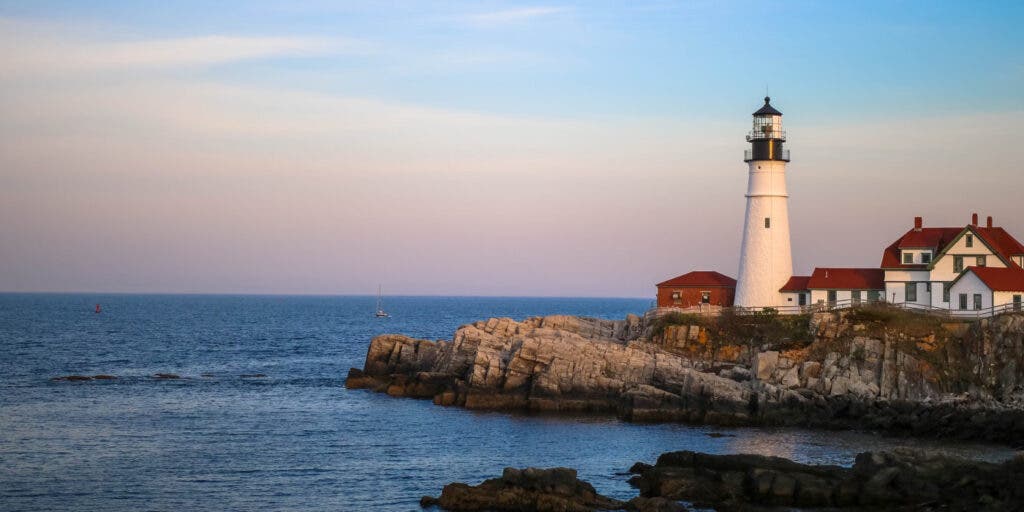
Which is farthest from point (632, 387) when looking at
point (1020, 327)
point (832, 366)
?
point (1020, 327)

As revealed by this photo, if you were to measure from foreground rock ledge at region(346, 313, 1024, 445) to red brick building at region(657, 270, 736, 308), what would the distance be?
6006 millimetres

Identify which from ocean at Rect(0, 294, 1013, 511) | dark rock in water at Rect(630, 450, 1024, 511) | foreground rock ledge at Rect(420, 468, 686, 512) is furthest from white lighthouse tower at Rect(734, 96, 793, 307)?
foreground rock ledge at Rect(420, 468, 686, 512)

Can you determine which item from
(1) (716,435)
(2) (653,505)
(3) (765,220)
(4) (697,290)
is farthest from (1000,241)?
(2) (653,505)

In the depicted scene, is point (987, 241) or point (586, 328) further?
point (586, 328)

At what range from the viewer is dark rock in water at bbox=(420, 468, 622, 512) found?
26.9m

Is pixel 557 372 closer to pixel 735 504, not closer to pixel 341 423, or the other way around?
pixel 341 423

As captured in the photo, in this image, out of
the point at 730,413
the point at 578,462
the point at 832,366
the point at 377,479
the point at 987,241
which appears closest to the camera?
the point at 377,479

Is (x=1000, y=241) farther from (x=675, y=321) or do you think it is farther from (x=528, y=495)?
(x=528, y=495)

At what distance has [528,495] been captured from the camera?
2722 cm

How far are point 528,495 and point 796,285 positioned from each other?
3005cm

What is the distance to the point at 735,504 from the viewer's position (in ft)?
89.5

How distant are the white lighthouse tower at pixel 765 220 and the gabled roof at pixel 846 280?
158 centimetres

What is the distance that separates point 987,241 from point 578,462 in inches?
1044

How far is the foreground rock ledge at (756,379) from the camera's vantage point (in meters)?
40.6
